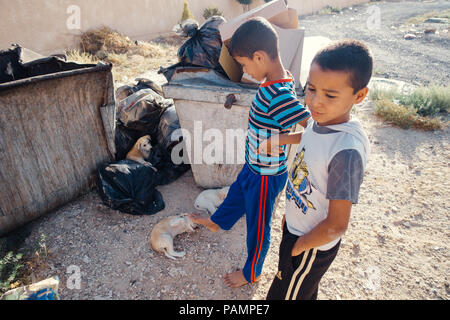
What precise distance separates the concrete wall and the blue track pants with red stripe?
27.5ft

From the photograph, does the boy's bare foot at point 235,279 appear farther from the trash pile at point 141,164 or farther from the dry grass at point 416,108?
the dry grass at point 416,108

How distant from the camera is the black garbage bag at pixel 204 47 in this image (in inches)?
90.0

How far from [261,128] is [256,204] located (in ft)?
1.48

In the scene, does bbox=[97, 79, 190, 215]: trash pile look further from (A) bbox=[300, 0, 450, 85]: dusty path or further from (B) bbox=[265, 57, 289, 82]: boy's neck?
(A) bbox=[300, 0, 450, 85]: dusty path

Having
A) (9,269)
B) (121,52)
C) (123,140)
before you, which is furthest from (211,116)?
(121,52)

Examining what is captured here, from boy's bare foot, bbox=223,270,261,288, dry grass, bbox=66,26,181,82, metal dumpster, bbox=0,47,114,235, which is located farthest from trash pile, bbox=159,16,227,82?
dry grass, bbox=66,26,181,82

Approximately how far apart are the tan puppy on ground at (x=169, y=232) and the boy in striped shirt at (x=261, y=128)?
0.47 m

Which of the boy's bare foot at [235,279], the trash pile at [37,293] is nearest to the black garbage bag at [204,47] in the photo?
the boy's bare foot at [235,279]

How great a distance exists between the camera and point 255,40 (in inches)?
51.2

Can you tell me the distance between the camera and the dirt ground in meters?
1.89

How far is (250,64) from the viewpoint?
53.9 inches

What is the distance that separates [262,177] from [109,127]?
1.74 meters
